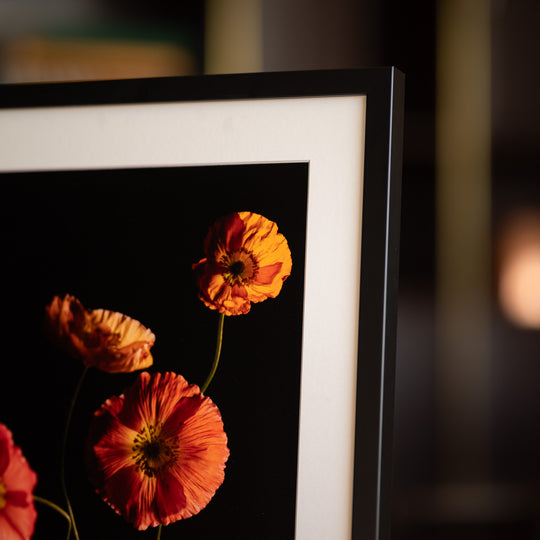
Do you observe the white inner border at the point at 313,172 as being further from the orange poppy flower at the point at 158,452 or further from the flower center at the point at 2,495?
the flower center at the point at 2,495

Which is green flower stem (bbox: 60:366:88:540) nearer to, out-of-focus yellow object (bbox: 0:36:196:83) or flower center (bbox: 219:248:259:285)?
flower center (bbox: 219:248:259:285)

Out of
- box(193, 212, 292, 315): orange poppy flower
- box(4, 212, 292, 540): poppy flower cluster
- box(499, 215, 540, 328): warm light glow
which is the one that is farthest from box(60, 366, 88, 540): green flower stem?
box(499, 215, 540, 328): warm light glow

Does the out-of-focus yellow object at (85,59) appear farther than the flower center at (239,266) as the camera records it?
Yes

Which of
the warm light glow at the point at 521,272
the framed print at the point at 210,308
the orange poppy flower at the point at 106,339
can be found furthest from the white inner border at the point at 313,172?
the warm light glow at the point at 521,272

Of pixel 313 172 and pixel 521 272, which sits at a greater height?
pixel 521 272

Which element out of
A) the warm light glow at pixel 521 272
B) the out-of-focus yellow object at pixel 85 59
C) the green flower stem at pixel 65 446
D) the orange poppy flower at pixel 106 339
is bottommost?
the green flower stem at pixel 65 446

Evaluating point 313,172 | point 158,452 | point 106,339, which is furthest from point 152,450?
point 313,172

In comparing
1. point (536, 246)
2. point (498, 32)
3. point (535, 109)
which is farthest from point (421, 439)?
point (498, 32)

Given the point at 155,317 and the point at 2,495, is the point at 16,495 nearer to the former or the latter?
the point at 2,495
